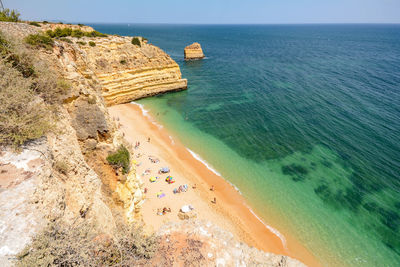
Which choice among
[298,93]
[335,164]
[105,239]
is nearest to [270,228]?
[335,164]

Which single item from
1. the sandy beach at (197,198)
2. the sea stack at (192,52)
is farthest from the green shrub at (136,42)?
the sea stack at (192,52)

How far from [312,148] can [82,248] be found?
2474 centimetres

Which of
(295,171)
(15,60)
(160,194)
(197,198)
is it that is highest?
(15,60)

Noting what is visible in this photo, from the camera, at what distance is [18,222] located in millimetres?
4164

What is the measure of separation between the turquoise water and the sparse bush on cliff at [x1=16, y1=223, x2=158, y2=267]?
43.8ft

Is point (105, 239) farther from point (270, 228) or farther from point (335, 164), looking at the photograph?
point (335, 164)

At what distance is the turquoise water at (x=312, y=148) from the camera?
50.2 feet

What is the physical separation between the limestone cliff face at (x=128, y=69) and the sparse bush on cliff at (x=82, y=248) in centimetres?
2707

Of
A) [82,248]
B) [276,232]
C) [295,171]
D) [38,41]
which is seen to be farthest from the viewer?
[295,171]

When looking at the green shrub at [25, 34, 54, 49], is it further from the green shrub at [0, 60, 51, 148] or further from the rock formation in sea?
the green shrub at [0, 60, 51, 148]

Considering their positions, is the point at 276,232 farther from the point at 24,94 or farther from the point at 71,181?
the point at 24,94

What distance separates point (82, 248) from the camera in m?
4.43

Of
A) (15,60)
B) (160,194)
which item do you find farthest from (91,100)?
(160,194)

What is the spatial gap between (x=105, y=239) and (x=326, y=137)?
26.9 meters
